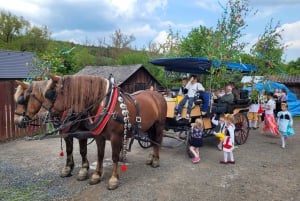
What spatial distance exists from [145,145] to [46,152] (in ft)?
8.04

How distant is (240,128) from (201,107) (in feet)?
5.46

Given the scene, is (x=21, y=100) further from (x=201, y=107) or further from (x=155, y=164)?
(x=201, y=107)

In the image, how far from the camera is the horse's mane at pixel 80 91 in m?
4.55

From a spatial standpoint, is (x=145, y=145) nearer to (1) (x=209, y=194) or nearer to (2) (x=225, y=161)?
(2) (x=225, y=161)

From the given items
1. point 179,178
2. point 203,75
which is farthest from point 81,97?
point 203,75

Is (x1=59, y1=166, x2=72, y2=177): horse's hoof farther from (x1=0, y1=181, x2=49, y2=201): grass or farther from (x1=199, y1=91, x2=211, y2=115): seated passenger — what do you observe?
(x1=199, y1=91, x2=211, y2=115): seated passenger

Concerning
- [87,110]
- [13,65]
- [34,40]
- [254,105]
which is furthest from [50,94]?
[34,40]

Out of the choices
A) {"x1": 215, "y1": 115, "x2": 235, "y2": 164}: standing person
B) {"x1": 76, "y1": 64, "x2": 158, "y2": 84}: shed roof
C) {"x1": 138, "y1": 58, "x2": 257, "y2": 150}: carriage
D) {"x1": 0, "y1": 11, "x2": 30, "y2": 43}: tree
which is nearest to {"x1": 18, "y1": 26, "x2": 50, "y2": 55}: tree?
{"x1": 0, "y1": 11, "x2": 30, "y2": 43}: tree

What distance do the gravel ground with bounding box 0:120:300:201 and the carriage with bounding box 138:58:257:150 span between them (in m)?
0.57

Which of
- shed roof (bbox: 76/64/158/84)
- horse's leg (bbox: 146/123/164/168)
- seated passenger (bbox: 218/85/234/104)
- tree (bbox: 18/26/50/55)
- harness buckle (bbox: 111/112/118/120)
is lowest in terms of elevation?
horse's leg (bbox: 146/123/164/168)

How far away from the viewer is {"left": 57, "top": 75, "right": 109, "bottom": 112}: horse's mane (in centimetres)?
455

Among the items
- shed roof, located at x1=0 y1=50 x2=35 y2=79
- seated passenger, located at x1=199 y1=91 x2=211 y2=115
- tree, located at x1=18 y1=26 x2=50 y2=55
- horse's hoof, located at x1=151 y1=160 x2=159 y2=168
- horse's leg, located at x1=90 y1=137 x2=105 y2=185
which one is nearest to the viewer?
horse's leg, located at x1=90 y1=137 x2=105 y2=185

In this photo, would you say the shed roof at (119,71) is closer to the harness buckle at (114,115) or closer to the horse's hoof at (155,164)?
the horse's hoof at (155,164)

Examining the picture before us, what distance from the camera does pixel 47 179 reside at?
209 inches
